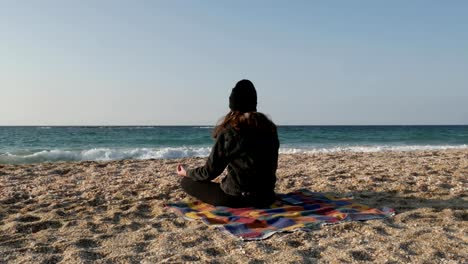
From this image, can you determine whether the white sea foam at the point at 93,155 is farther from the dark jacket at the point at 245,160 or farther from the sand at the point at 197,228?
the dark jacket at the point at 245,160

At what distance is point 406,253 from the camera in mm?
3607

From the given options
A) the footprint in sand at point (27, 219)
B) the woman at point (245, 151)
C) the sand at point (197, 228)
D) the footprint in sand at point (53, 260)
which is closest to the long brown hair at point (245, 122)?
the woman at point (245, 151)

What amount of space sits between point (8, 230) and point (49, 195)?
2039mm

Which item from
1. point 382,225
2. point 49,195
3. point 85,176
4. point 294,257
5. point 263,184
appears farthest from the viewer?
point 85,176

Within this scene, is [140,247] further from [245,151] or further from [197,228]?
[245,151]

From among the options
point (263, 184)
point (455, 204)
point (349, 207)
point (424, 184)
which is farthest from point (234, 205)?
point (424, 184)

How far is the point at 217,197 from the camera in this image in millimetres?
5211

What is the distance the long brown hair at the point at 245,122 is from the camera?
462 centimetres

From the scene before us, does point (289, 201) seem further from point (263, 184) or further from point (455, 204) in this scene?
point (455, 204)

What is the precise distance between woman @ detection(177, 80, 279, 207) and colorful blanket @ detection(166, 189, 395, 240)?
0.82ft

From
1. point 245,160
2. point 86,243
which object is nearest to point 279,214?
point 245,160

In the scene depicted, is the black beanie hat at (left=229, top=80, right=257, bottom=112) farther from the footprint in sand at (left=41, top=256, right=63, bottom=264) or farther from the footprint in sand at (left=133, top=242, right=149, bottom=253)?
the footprint in sand at (left=41, top=256, right=63, bottom=264)

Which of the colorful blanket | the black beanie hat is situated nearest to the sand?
the colorful blanket

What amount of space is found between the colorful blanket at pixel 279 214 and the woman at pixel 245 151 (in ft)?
0.82
